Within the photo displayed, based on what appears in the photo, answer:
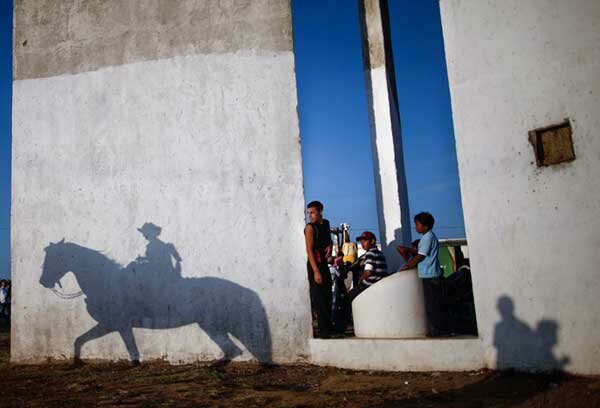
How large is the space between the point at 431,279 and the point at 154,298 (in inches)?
155

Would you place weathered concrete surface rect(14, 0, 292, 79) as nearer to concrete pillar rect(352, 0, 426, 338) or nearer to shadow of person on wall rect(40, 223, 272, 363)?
concrete pillar rect(352, 0, 426, 338)

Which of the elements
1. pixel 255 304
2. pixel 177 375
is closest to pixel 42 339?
pixel 177 375

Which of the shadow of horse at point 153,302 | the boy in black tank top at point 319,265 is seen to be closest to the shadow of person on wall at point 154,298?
the shadow of horse at point 153,302

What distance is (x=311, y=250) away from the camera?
6.06m

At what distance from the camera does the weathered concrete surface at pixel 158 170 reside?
6391 mm

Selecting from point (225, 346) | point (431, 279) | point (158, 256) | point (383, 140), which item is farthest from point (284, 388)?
point (383, 140)

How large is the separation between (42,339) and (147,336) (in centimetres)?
180

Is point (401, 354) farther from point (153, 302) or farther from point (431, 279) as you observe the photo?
point (153, 302)

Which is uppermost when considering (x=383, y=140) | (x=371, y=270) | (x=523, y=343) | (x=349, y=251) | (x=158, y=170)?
(x=383, y=140)

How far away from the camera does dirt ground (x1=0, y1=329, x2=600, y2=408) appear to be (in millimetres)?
4227

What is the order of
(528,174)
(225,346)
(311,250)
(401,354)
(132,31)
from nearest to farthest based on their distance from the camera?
(528,174) → (401,354) → (311,250) → (225,346) → (132,31)

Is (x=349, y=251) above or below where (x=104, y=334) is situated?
above

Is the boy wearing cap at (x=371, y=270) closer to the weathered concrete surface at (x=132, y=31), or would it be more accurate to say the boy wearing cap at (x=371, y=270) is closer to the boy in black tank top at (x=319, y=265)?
the boy in black tank top at (x=319, y=265)

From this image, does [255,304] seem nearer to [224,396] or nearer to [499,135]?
[224,396]
